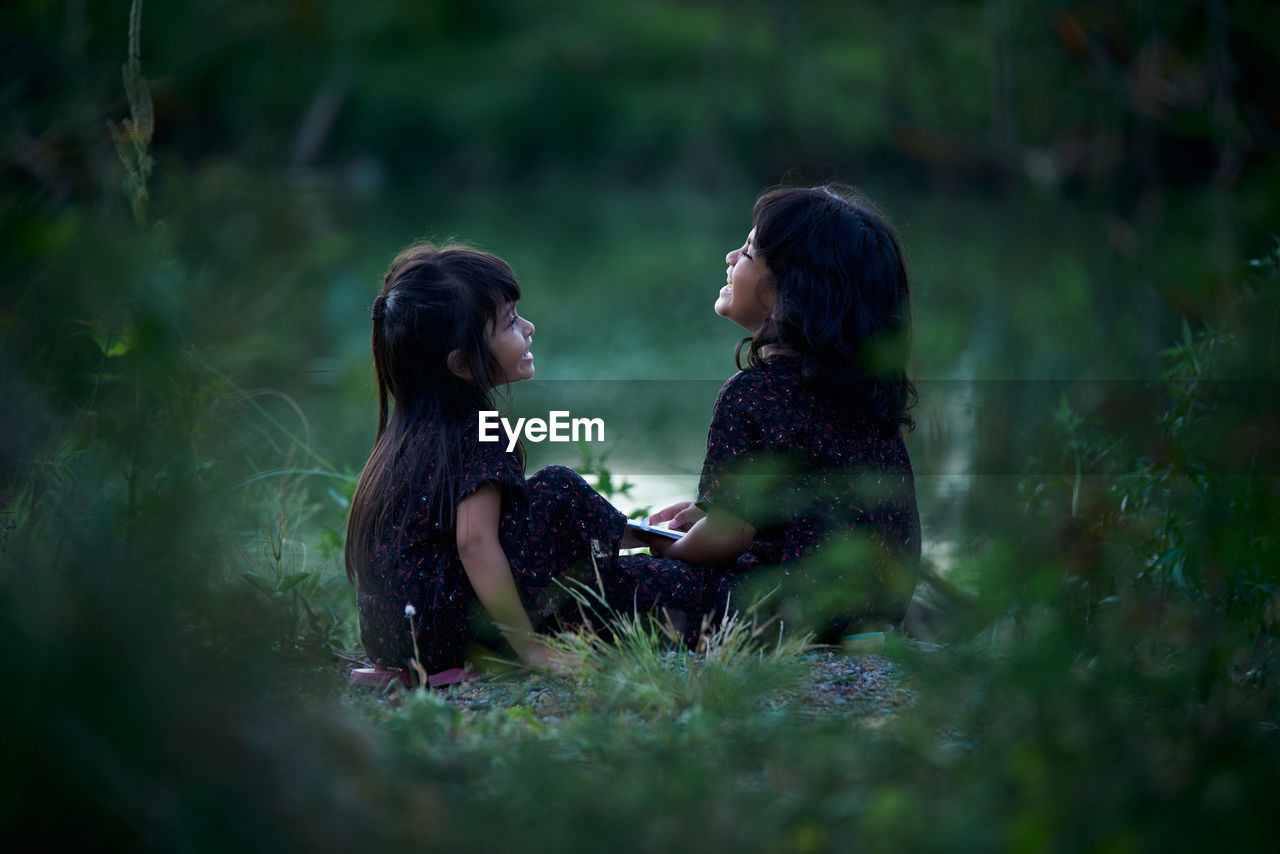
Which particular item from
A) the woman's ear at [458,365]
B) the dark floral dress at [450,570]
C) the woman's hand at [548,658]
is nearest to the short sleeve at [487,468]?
the dark floral dress at [450,570]

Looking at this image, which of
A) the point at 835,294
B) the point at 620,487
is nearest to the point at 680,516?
the point at 620,487

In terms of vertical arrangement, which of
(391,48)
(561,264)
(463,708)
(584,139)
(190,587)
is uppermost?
(391,48)

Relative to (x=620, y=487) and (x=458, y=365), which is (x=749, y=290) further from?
(x=620, y=487)

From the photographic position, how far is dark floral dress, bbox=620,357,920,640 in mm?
2834

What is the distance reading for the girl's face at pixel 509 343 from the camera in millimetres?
2902

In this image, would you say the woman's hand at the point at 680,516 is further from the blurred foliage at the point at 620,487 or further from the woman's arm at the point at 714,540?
the blurred foliage at the point at 620,487

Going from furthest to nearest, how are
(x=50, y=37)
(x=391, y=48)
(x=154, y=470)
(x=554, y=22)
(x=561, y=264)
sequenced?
(x=554, y=22) → (x=391, y=48) → (x=561, y=264) → (x=50, y=37) → (x=154, y=470)

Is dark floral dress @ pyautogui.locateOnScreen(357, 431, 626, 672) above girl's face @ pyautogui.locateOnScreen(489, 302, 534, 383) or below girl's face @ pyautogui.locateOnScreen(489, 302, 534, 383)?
below

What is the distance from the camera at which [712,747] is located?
71.9 inches

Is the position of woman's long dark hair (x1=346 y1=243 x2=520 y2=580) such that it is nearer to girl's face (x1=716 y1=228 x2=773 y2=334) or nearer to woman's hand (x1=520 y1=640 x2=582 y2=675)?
woman's hand (x1=520 y1=640 x2=582 y2=675)

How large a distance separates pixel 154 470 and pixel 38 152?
2.35 meters

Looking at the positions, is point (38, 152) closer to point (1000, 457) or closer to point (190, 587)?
point (190, 587)

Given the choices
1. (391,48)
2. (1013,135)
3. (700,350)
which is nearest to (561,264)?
(700,350)

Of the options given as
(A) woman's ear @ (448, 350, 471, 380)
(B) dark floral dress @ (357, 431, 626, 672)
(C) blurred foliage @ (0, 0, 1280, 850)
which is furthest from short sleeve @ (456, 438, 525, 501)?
(C) blurred foliage @ (0, 0, 1280, 850)
